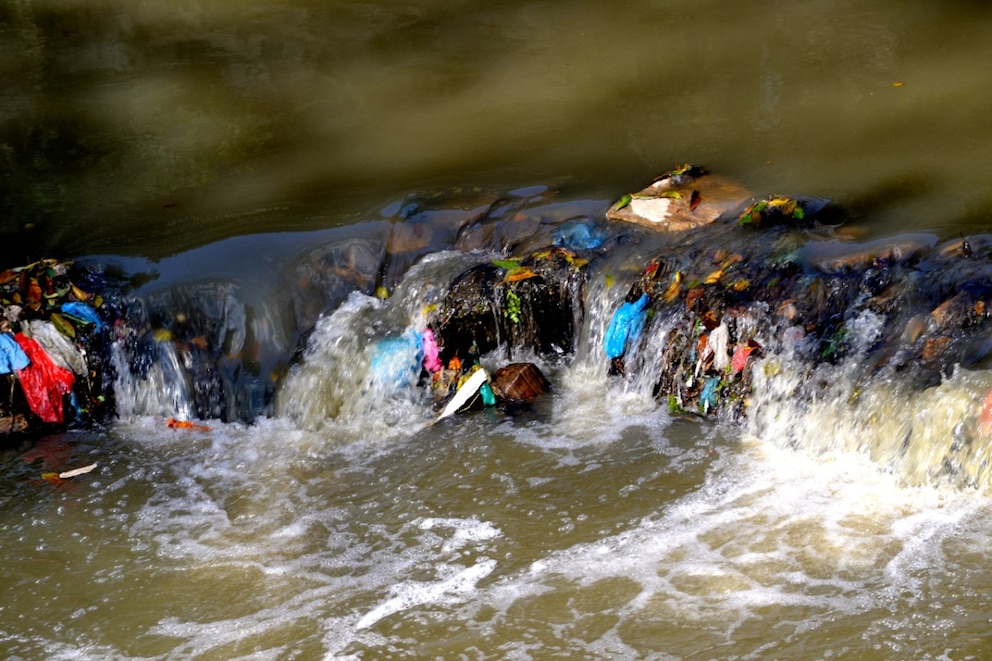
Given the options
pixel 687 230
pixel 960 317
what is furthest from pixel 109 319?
pixel 960 317

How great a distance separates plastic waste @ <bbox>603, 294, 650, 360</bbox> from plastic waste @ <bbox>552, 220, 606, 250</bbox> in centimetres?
48

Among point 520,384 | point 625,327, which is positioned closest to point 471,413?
point 520,384

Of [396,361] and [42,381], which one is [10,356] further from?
[396,361]

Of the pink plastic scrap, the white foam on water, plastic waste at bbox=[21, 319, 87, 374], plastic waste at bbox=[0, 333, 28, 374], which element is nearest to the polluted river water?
the white foam on water

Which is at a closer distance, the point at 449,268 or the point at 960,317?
the point at 960,317

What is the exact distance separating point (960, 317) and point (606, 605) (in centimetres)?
202

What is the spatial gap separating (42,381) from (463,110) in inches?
127

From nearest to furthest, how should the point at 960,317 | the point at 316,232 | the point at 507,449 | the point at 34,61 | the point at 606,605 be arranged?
the point at 606,605 → the point at 960,317 → the point at 507,449 → the point at 316,232 → the point at 34,61

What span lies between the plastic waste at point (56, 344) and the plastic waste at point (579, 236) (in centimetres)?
252

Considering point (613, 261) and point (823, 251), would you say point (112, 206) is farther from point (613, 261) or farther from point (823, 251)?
point (823, 251)

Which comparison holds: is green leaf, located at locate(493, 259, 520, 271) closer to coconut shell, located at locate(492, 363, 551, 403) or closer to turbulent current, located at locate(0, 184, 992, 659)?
turbulent current, located at locate(0, 184, 992, 659)

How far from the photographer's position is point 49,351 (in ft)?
18.6

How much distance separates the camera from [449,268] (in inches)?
229

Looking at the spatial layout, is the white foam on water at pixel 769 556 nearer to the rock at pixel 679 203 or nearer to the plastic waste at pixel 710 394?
the plastic waste at pixel 710 394
